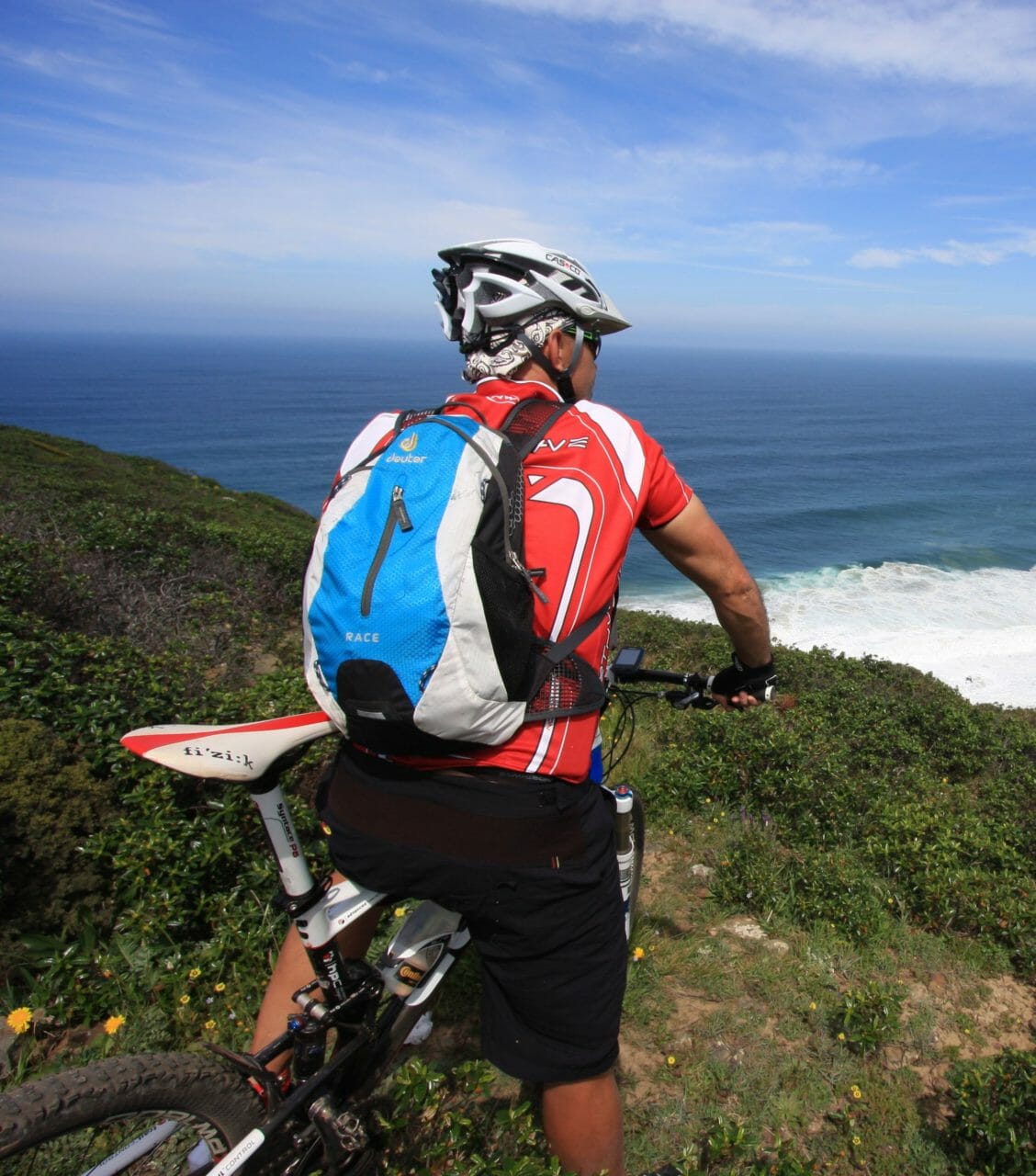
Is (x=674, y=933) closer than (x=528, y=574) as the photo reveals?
No

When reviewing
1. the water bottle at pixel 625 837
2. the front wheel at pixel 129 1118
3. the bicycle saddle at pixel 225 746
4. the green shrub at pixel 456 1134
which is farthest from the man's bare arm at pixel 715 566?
the front wheel at pixel 129 1118

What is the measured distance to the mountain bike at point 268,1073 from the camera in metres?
1.65

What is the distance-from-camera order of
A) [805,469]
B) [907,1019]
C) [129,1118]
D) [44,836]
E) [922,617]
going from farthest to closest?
[805,469], [922,617], [907,1019], [44,836], [129,1118]

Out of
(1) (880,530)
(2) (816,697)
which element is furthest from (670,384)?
(2) (816,697)

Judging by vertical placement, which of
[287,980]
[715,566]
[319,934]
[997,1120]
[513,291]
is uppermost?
[513,291]

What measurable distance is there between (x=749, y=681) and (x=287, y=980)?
1.77 meters

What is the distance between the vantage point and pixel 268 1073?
194 centimetres

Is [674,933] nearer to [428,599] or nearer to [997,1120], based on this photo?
[997,1120]

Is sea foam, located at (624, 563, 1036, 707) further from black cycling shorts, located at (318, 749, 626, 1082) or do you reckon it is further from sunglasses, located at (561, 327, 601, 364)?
black cycling shorts, located at (318, 749, 626, 1082)

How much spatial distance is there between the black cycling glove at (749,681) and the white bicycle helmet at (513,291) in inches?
49.8

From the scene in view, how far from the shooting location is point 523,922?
189 centimetres

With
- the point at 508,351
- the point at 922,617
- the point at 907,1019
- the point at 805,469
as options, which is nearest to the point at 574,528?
the point at 508,351

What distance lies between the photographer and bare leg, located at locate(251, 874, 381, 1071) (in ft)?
7.05

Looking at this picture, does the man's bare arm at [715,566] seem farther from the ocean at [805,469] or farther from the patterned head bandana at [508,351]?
the ocean at [805,469]
